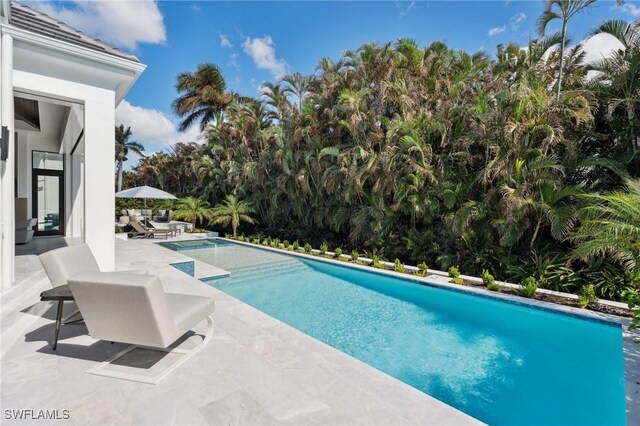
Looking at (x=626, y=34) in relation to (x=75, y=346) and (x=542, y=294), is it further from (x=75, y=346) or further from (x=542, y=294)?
(x=75, y=346)

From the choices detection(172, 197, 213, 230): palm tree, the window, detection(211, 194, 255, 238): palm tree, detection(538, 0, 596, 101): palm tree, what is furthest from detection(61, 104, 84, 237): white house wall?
detection(538, 0, 596, 101): palm tree

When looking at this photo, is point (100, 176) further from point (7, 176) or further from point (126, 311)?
point (126, 311)

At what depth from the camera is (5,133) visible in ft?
18.0

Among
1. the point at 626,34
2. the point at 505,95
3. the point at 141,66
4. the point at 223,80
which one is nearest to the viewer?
the point at 141,66

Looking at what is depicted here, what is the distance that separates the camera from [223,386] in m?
3.23

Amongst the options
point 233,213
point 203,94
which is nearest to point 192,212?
point 233,213

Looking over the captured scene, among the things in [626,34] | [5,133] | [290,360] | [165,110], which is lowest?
[290,360]

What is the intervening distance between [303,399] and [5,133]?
6751 mm

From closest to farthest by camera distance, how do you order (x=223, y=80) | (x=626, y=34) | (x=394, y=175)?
1. (x=626, y=34)
2. (x=394, y=175)
3. (x=223, y=80)

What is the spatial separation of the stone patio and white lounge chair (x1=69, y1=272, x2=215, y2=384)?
11.7 inches

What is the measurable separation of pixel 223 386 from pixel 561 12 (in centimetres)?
1228

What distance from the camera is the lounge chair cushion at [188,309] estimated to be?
3793mm

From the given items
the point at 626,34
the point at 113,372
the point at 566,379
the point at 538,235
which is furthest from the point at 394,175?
the point at 113,372

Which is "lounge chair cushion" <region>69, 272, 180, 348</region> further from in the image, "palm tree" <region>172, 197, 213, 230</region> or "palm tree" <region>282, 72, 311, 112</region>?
"palm tree" <region>172, 197, 213, 230</region>
